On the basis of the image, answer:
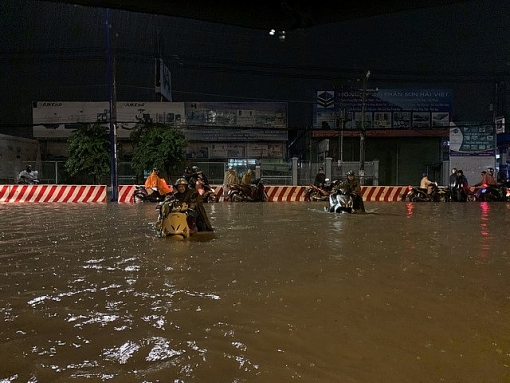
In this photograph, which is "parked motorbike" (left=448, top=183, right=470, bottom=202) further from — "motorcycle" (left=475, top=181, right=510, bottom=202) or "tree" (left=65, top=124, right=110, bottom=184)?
"tree" (left=65, top=124, right=110, bottom=184)

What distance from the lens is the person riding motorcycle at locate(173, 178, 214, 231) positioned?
865cm

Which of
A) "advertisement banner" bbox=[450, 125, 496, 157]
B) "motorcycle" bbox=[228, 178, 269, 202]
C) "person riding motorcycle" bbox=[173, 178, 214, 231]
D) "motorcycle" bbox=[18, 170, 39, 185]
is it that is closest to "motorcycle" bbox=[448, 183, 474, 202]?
"motorcycle" bbox=[228, 178, 269, 202]

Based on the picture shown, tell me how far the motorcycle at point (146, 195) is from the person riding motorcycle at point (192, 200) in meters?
9.08

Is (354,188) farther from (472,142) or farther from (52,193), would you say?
(472,142)

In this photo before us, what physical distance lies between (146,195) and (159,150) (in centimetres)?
1168

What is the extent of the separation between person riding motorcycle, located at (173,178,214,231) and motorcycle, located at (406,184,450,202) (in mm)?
13977

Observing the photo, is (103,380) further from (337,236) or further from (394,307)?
(337,236)

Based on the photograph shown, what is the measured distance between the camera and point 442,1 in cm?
622

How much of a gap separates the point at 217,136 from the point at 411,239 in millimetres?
31293

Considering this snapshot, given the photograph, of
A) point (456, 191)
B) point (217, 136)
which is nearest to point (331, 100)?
point (217, 136)

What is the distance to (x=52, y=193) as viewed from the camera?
20500mm

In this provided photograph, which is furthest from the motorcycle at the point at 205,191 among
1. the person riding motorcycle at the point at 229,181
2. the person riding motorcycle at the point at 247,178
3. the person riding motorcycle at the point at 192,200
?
the person riding motorcycle at the point at 192,200

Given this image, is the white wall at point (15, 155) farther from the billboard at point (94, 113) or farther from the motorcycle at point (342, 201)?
the motorcycle at point (342, 201)

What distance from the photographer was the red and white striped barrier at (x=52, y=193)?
65.9 ft
